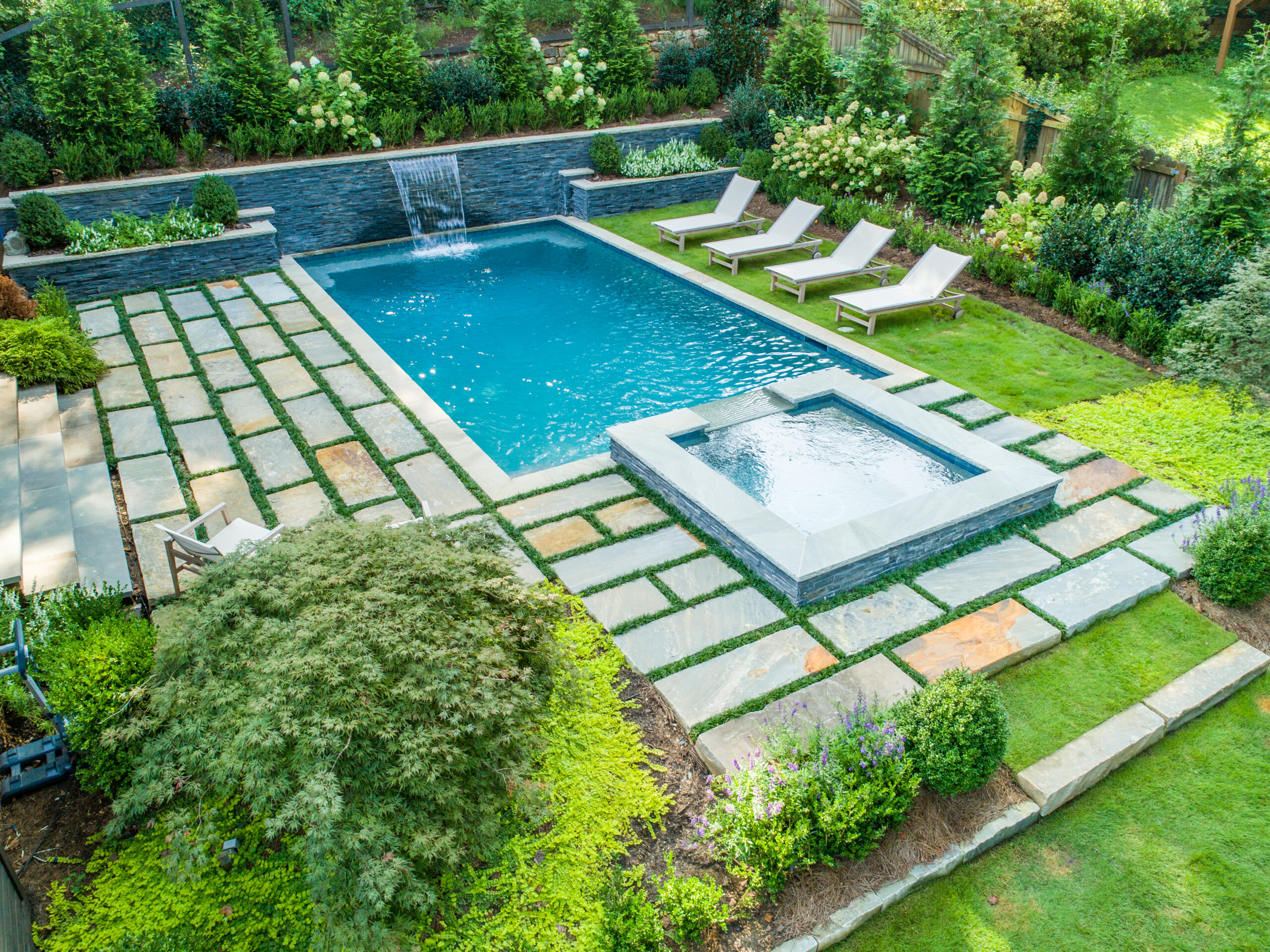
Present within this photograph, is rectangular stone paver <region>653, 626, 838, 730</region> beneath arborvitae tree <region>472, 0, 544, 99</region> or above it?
beneath

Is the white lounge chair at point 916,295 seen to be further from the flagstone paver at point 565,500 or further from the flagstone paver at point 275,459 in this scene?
the flagstone paver at point 275,459

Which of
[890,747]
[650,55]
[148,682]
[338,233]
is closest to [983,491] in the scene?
[890,747]

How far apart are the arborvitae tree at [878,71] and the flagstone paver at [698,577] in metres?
9.64

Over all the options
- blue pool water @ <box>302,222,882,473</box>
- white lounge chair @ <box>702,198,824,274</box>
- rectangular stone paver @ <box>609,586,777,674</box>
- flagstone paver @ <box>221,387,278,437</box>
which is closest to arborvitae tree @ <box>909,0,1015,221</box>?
white lounge chair @ <box>702,198,824,274</box>

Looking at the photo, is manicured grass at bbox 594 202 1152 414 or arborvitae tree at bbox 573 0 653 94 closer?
manicured grass at bbox 594 202 1152 414

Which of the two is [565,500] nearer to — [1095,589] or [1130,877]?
[1095,589]

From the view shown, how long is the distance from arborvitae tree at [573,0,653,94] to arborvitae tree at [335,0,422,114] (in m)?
3.06

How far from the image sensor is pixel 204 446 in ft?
22.6

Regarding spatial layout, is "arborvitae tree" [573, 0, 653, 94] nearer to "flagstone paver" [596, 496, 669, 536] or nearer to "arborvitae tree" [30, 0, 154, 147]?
"arborvitae tree" [30, 0, 154, 147]

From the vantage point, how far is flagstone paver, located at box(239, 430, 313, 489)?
6484 mm

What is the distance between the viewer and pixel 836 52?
1565 cm

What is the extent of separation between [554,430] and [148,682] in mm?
4058

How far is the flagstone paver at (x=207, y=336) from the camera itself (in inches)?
341

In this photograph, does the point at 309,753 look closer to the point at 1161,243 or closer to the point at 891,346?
the point at 891,346
